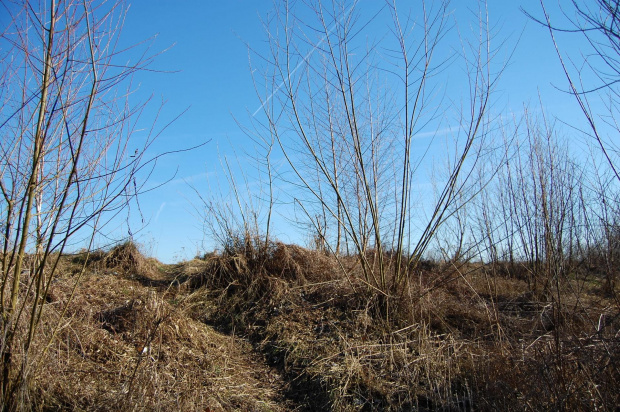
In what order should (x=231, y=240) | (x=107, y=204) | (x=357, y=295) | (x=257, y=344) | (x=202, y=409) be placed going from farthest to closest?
1. (x=231, y=240)
2. (x=357, y=295)
3. (x=257, y=344)
4. (x=202, y=409)
5. (x=107, y=204)

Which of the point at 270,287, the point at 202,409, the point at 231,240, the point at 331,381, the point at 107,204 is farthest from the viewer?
the point at 231,240

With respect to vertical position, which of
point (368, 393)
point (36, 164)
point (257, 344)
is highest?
point (36, 164)

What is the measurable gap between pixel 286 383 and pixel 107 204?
245 cm

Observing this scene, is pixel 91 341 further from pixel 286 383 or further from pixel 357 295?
pixel 357 295

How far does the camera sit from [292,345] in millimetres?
4570

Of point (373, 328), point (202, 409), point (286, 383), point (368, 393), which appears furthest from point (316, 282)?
point (202, 409)

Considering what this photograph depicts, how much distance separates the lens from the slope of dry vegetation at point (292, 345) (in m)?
2.68

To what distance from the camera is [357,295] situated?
5242mm

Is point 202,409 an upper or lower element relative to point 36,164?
lower

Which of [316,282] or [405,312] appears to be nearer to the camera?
[405,312]

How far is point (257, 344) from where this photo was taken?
4.75m

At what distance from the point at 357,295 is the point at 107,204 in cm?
344

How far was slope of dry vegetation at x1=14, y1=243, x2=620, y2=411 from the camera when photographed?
2.68m

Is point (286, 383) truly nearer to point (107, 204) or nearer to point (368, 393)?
point (368, 393)
